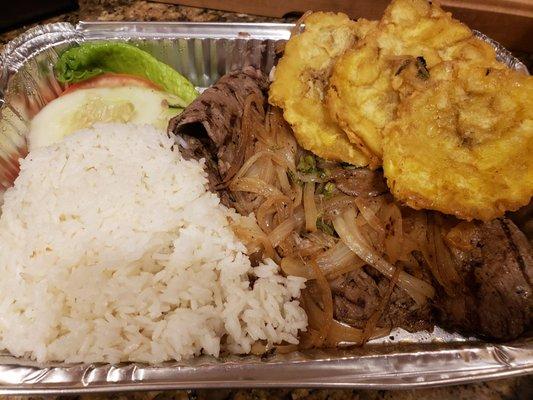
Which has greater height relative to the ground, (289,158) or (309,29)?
(309,29)

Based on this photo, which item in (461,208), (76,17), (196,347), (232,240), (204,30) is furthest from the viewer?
(76,17)

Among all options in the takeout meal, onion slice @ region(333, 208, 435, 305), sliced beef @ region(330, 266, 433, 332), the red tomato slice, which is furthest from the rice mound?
the red tomato slice

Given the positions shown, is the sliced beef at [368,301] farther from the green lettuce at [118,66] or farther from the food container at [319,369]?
the green lettuce at [118,66]

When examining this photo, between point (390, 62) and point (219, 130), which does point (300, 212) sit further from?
point (390, 62)

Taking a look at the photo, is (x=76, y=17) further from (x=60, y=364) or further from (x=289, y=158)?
(x=60, y=364)

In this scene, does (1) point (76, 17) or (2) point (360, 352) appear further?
(1) point (76, 17)

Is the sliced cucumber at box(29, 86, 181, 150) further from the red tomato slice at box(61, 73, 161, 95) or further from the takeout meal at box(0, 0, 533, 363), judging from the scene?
the takeout meal at box(0, 0, 533, 363)

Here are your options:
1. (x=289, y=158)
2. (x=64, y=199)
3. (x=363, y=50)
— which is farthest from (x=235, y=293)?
(x=363, y=50)
